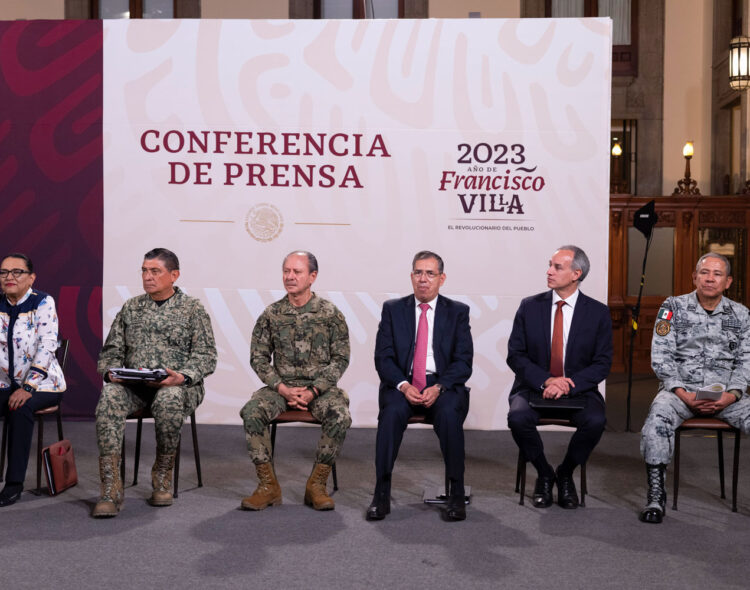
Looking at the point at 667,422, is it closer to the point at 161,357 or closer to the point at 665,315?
the point at 665,315

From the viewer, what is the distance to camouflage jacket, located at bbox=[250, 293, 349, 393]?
13.6ft

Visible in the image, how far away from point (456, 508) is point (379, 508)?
332 millimetres

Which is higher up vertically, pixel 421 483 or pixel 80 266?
pixel 80 266

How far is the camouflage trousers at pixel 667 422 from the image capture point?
381 cm

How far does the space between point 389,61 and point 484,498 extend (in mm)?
3030

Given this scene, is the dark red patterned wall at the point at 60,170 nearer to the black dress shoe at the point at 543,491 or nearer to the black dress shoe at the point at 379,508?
the black dress shoe at the point at 379,508

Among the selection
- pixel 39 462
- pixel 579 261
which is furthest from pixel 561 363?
pixel 39 462

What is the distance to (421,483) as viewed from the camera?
4.44m

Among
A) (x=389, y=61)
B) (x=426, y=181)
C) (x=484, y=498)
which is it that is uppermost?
(x=389, y=61)

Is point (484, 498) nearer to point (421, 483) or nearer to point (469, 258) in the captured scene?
point (421, 483)

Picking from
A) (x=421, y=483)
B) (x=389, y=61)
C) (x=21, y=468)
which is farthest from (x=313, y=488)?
(x=389, y=61)

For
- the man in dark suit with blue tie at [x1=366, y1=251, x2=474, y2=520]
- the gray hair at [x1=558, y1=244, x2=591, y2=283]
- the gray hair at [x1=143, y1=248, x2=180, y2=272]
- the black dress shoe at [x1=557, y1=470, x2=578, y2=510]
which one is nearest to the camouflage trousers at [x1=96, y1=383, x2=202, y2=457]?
the gray hair at [x1=143, y1=248, x2=180, y2=272]

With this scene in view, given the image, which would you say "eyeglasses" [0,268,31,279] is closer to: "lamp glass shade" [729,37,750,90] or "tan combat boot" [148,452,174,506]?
"tan combat boot" [148,452,174,506]

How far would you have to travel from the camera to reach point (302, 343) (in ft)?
13.6
